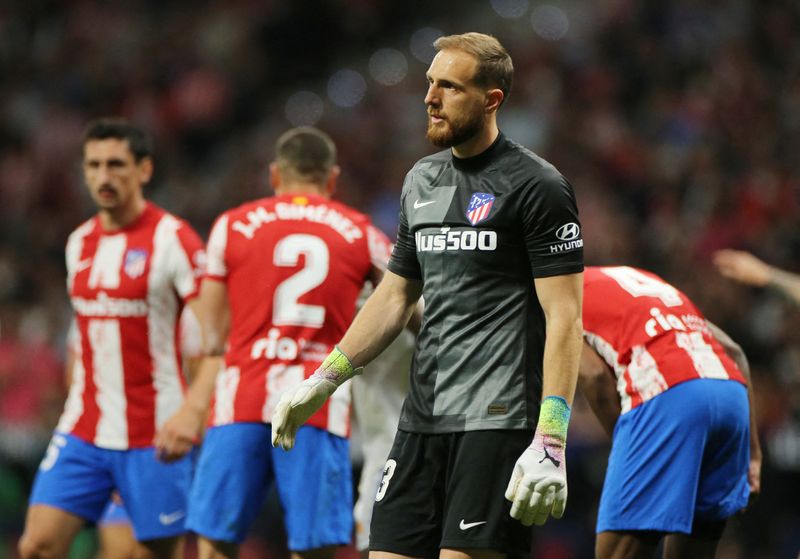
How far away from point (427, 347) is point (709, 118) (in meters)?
8.61

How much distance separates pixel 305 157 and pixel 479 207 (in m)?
2.30

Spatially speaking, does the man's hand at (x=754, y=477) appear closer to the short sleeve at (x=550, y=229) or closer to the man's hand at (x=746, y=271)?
the man's hand at (x=746, y=271)

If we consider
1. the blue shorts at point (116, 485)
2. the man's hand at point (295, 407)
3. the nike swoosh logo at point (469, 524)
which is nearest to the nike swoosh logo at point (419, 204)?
the man's hand at point (295, 407)

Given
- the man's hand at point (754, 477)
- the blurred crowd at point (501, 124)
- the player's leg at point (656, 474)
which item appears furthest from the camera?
the blurred crowd at point (501, 124)

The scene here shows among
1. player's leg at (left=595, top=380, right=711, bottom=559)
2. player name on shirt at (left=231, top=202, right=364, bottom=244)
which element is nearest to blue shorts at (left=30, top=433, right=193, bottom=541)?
player name on shirt at (left=231, top=202, right=364, bottom=244)

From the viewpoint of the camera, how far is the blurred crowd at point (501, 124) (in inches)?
394

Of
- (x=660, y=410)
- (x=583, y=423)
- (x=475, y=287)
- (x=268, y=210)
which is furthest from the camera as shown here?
(x=583, y=423)

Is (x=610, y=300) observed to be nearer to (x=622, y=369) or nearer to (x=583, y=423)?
(x=622, y=369)

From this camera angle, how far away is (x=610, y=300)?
5.69 metres

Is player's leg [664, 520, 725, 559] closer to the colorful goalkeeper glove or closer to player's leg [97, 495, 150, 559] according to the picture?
the colorful goalkeeper glove

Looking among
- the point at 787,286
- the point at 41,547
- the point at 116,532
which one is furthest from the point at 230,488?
the point at 787,286

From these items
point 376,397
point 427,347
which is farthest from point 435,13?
point 427,347

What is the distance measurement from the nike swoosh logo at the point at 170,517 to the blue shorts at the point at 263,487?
0.41 meters

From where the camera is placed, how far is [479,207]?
4.43 meters
